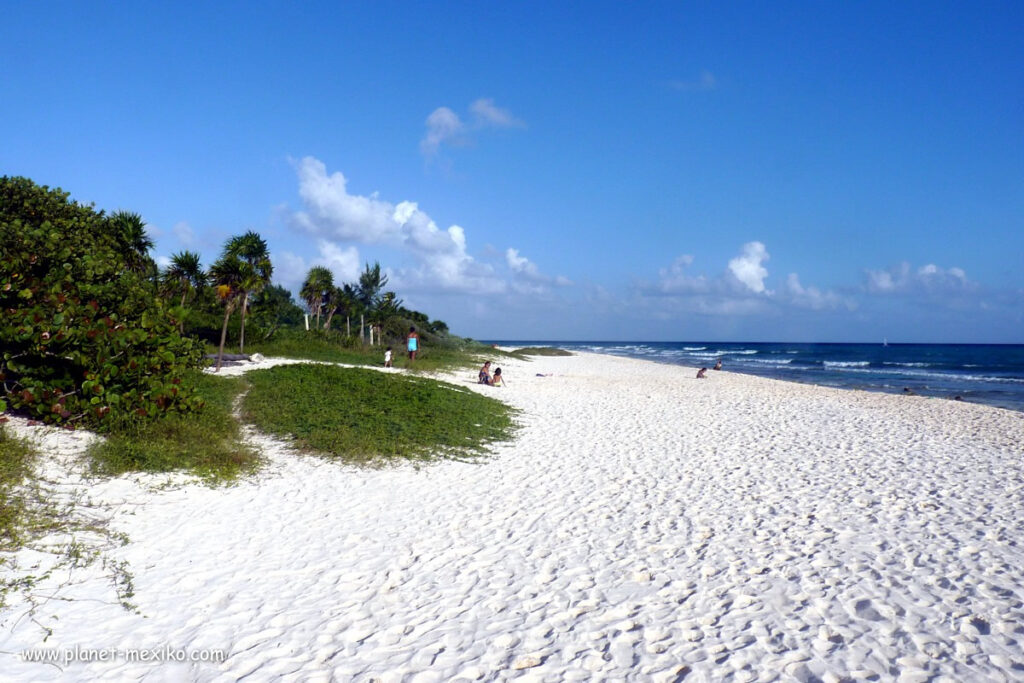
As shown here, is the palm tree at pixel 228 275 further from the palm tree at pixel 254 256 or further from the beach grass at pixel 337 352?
the beach grass at pixel 337 352

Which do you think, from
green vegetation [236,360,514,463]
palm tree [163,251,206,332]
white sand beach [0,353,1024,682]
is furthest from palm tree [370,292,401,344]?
white sand beach [0,353,1024,682]

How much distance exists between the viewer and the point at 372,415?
13.1 metres

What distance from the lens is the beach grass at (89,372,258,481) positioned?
28.3 ft

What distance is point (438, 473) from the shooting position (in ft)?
31.4

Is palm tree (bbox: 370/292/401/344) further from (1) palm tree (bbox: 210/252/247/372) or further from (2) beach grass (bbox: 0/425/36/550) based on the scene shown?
(2) beach grass (bbox: 0/425/36/550)

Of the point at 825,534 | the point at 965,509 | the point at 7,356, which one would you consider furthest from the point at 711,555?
the point at 7,356

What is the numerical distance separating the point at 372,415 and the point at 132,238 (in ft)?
54.0

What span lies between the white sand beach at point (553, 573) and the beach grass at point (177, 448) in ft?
1.29

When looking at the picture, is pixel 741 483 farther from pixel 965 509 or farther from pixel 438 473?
pixel 438 473

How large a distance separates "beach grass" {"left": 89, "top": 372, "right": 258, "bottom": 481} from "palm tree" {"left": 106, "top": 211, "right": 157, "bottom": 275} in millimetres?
13576

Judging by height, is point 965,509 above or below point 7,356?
below

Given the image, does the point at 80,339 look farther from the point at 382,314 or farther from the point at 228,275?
the point at 382,314

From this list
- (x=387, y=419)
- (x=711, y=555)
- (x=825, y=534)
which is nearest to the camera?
(x=711, y=555)

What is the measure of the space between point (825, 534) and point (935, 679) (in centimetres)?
285
